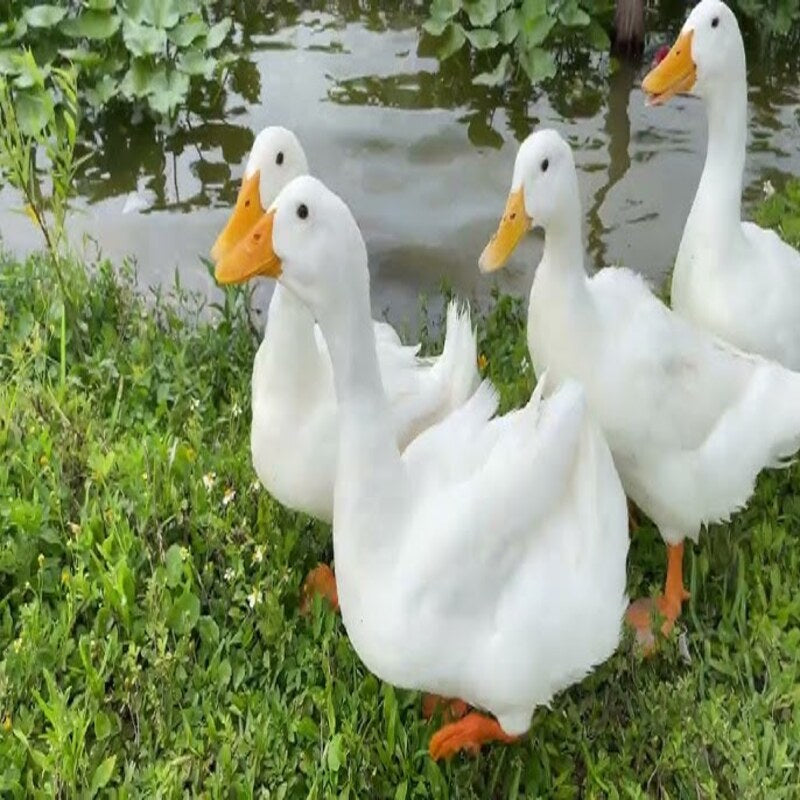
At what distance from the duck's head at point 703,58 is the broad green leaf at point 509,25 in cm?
223

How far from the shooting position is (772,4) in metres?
5.62

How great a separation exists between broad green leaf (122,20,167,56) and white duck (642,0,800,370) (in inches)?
94.7

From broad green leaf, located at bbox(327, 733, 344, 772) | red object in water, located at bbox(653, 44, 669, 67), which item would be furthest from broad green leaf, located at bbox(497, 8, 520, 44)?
broad green leaf, located at bbox(327, 733, 344, 772)

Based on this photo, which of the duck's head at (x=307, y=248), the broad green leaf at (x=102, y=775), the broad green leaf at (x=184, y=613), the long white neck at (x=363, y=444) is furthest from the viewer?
the broad green leaf at (x=184, y=613)

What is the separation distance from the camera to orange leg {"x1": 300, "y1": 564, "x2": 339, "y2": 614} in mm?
2715

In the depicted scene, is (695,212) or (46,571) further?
(695,212)

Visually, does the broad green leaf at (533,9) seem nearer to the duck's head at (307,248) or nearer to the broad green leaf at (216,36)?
the broad green leaf at (216,36)

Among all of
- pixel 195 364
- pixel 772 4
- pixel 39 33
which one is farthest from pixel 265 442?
pixel 772 4

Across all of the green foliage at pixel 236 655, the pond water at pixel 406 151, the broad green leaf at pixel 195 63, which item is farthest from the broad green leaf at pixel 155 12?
the green foliage at pixel 236 655

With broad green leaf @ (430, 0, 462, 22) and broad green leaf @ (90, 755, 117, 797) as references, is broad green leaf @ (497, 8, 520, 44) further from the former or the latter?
broad green leaf @ (90, 755, 117, 797)

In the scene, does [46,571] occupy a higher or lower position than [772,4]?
lower

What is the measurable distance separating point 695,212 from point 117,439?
5.61 feet

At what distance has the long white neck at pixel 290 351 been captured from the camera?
8.18 feet

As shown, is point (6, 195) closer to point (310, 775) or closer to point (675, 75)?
point (675, 75)
